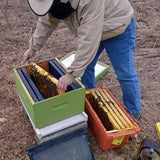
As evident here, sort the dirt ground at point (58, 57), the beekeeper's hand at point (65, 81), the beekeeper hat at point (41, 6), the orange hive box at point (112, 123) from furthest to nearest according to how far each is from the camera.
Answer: the dirt ground at point (58, 57)
the orange hive box at point (112, 123)
the beekeeper's hand at point (65, 81)
the beekeeper hat at point (41, 6)

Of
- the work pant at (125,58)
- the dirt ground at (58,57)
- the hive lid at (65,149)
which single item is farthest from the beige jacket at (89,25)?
the dirt ground at (58,57)

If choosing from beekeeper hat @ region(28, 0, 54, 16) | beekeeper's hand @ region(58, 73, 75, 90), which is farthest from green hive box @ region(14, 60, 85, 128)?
beekeeper hat @ region(28, 0, 54, 16)

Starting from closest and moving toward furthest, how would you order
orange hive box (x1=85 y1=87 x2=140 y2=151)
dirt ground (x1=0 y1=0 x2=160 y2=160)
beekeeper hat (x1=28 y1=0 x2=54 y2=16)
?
beekeeper hat (x1=28 y1=0 x2=54 y2=16), orange hive box (x1=85 y1=87 x2=140 y2=151), dirt ground (x1=0 y1=0 x2=160 y2=160)

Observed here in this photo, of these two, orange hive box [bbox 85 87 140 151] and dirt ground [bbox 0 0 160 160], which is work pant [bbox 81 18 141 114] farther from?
dirt ground [bbox 0 0 160 160]

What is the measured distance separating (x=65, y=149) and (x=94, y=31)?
3.82 ft

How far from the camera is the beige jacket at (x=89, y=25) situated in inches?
56.1

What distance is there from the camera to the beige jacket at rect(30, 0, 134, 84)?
1425 mm

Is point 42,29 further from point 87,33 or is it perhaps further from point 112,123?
point 112,123

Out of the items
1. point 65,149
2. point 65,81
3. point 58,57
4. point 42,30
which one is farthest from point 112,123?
point 58,57

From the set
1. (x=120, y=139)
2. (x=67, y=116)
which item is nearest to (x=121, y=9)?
(x=67, y=116)

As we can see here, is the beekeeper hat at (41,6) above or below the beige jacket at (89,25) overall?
above

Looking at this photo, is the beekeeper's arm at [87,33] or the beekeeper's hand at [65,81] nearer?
the beekeeper's arm at [87,33]

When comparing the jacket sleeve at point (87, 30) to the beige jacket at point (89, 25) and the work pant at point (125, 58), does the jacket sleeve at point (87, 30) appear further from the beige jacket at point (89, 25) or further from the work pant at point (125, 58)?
the work pant at point (125, 58)

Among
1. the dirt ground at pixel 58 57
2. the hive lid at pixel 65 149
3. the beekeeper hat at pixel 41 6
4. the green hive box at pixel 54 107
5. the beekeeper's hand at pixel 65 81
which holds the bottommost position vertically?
the dirt ground at pixel 58 57
